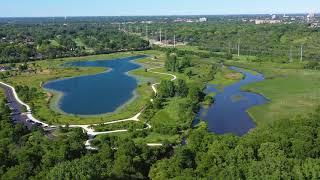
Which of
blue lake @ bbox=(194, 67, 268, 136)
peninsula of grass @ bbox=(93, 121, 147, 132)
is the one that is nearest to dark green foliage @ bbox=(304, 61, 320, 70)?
blue lake @ bbox=(194, 67, 268, 136)

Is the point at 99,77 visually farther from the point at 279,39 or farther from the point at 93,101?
the point at 279,39

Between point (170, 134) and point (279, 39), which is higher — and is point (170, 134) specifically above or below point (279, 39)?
below

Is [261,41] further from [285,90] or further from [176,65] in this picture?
→ [285,90]

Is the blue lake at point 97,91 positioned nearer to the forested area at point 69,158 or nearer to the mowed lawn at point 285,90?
the forested area at point 69,158

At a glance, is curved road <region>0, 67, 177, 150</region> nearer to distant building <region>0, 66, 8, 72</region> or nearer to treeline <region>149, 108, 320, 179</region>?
treeline <region>149, 108, 320, 179</region>

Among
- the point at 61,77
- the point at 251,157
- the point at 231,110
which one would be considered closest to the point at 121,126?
the point at 231,110

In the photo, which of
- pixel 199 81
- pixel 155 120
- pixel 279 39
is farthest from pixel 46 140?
pixel 279 39

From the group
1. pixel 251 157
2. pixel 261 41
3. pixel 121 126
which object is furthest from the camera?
pixel 261 41
